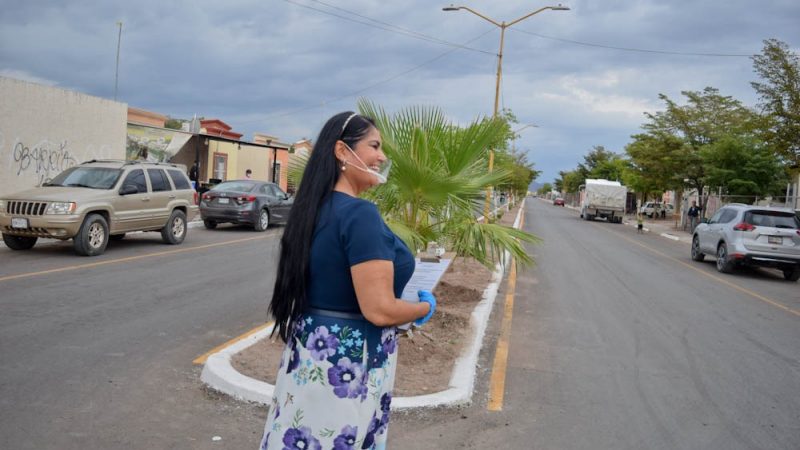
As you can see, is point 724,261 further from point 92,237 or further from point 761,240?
point 92,237

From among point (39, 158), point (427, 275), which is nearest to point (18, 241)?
point (39, 158)

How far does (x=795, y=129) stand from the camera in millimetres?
20828

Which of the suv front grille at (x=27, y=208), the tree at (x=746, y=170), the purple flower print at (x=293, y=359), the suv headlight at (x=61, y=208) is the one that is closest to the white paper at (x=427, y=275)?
the purple flower print at (x=293, y=359)

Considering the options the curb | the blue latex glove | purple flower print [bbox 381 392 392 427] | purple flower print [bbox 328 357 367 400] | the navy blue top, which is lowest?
the curb

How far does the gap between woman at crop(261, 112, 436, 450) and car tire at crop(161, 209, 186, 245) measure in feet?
42.5

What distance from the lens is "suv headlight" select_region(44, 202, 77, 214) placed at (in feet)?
37.3

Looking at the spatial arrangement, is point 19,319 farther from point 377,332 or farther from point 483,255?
point 377,332

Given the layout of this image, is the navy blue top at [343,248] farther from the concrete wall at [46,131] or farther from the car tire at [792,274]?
the concrete wall at [46,131]

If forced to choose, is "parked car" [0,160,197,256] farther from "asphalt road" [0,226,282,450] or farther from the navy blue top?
the navy blue top

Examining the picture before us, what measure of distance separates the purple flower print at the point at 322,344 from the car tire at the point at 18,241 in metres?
11.9

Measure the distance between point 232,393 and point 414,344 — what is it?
6.34ft

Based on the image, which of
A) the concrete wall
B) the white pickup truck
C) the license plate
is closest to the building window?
the concrete wall

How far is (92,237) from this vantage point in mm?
11938

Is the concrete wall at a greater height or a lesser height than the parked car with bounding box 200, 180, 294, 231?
greater
